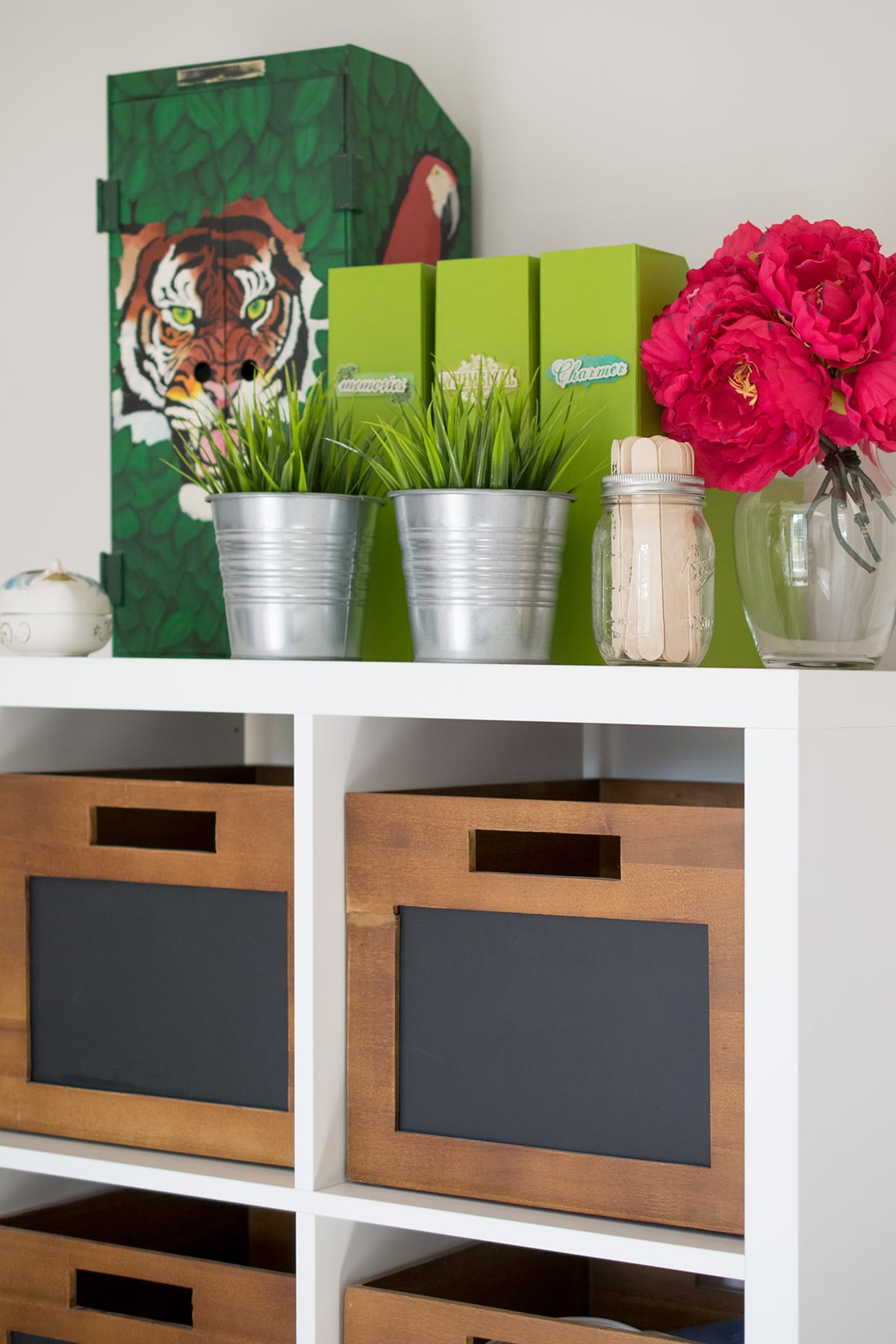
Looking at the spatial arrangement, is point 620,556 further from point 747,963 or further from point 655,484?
point 747,963

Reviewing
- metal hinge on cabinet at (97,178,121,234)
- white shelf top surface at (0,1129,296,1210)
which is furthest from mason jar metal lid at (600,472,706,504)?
metal hinge on cabinet at (97,178,121,234)

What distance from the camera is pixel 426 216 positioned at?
1.63m

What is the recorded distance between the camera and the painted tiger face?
157cm

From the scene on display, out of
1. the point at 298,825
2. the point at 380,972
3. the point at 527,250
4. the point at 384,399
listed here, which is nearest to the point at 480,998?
the point at 380,972

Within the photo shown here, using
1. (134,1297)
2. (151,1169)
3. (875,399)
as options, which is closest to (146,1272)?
(151,1169)

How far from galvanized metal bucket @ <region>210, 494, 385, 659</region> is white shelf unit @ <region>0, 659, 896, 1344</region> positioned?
0.05 m

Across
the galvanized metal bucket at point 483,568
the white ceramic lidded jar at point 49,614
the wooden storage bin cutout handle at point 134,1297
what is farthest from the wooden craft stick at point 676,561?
the wooden storage bin cutout handle at point 134,1297

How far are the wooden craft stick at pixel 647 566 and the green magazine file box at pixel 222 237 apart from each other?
48 cm

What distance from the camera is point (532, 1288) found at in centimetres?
142

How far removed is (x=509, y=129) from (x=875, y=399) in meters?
0.72

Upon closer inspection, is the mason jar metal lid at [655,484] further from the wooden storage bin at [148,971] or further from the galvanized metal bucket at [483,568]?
the wooden storage bin at [148,971]

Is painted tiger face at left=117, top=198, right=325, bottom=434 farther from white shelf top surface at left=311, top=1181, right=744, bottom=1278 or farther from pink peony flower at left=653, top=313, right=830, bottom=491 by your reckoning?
white shelf top surface at left=311, top=1181, right=744, bottom=1278

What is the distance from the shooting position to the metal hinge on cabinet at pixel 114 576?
166 cm

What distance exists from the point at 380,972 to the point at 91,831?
317mm
